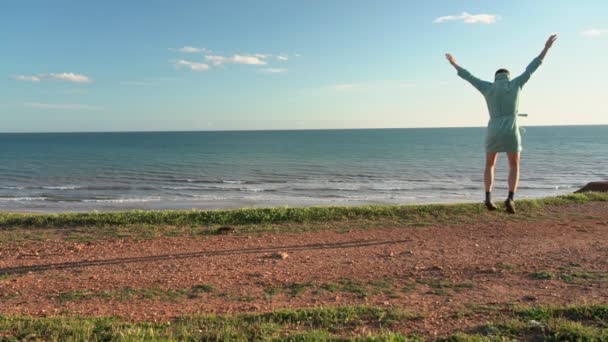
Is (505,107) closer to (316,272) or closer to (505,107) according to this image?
(505,107)

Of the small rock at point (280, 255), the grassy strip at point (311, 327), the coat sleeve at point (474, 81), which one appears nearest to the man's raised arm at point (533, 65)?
the coat sleeve at point (474, 81)

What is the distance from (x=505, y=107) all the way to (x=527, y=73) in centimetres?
60

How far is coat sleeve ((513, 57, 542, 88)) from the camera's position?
6797 millimetres

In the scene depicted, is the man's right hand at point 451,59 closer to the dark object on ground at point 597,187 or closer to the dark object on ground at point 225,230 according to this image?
the dark object on ground at point 225,230

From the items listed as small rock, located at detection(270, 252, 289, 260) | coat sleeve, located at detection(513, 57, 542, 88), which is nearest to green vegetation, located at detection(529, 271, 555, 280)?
coat sleeve, located at detection(513, 57, 542, 88)

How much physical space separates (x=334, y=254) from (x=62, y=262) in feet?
16.1

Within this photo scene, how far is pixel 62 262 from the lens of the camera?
26.2 ft

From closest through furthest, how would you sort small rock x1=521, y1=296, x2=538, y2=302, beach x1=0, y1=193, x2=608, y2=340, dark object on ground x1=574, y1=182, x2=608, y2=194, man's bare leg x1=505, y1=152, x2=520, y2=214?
beach x1=0, y1=193, x2=608, y2=340 < small rock x1=521, y1=296, x2=538, y2=302 < man's bare leg x1=505, y1=152, x2=520, y2=214 < dark object on ground x1=574, y1=182, x2=608, y2=194

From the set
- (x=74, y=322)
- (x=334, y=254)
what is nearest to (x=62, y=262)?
(x=74, y=322)

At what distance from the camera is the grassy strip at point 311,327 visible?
14.3 feet

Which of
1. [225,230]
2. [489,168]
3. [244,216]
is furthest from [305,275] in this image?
[244,216]

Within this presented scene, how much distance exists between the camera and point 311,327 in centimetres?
475

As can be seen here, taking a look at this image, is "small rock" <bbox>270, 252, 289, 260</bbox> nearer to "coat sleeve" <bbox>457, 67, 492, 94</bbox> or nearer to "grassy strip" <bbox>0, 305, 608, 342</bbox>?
"grassy strip" <bbox>0, 305, 608, 342</bbox>

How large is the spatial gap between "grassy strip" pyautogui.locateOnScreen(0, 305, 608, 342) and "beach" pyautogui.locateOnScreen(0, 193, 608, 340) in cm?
2
